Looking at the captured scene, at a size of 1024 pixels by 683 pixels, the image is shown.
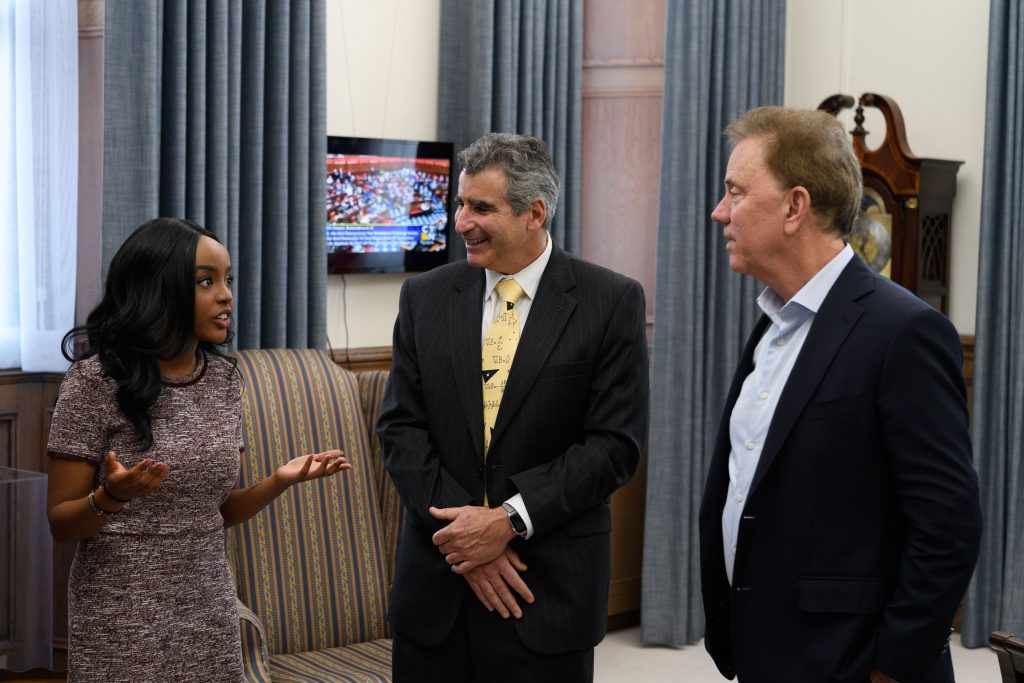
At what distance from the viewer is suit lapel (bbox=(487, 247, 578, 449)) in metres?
2.29

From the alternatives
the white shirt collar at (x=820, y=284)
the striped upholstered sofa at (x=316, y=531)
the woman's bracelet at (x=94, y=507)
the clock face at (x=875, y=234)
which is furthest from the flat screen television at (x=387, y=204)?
the white shirt collar at (x=820, y=284)

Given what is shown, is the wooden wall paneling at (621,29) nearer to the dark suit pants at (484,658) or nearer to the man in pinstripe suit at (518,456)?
the man in pinstripe suit at (518,456)

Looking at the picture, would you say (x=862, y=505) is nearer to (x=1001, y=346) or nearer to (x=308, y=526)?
(x=308, y=526)

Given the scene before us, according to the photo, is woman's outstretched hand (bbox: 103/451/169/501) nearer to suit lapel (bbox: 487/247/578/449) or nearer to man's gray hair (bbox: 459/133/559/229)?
suit lapel (bbox: 487/247/578/449)

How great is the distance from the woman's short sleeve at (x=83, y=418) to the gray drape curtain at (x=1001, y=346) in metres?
3.60

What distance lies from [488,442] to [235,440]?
1.65 ft

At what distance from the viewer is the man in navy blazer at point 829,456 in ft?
5.57

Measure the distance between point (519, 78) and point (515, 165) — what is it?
2198 mm

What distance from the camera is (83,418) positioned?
209cm

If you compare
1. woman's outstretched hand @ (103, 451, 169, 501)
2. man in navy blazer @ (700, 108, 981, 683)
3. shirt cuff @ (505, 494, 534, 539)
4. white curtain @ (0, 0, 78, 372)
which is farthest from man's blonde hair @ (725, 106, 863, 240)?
white curtain @ (0, 0, 78, 372)

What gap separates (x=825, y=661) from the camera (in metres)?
1.76

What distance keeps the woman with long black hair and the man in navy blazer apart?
2.80 ft

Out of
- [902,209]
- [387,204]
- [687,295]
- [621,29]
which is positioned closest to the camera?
[387,204]

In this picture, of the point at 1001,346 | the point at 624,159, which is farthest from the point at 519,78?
the point at 1001,346
